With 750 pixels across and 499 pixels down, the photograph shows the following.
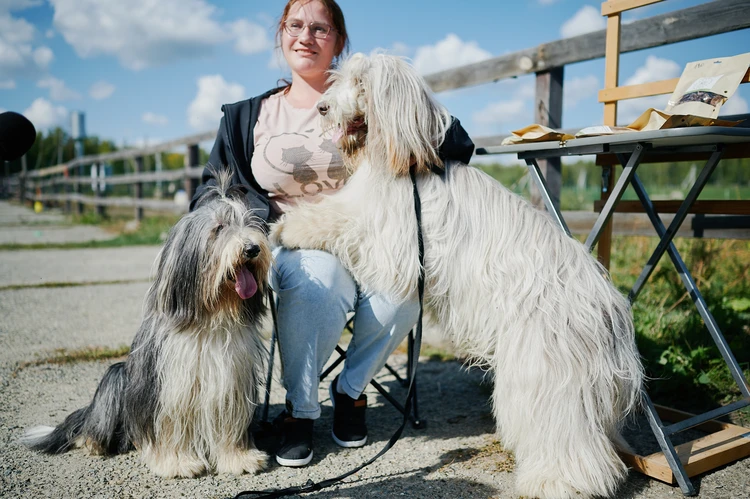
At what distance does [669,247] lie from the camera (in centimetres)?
259

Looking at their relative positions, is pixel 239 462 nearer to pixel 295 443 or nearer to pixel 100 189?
pixel 295 443

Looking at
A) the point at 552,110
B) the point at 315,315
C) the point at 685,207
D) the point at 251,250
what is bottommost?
the point at 315,315

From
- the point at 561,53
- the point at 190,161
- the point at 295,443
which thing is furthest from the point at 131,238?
the point at 295,443

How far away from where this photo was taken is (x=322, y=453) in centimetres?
263

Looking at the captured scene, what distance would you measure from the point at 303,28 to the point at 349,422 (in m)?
2.17

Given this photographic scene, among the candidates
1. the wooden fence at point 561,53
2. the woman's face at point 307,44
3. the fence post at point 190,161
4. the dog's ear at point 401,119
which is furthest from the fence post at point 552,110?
the fence post at point 190,161

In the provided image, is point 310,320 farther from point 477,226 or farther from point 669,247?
point 669,247

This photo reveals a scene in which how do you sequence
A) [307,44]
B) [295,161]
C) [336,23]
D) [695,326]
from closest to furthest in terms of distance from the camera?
[295,161], [307,44], [336,23], [695,326]

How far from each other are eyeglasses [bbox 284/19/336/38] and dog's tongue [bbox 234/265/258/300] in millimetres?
1552

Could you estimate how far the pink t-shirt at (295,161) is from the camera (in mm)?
→ 2887

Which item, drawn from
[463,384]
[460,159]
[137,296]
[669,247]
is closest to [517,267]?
[460,159]

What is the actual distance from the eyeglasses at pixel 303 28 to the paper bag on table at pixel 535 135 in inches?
50.6

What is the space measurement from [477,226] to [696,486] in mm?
1373

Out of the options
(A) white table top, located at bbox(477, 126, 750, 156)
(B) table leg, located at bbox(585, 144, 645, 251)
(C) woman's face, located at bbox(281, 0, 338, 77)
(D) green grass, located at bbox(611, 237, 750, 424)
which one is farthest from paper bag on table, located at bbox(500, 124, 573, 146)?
(D) green grass, located at bbox(611, 237, 750, 424)
